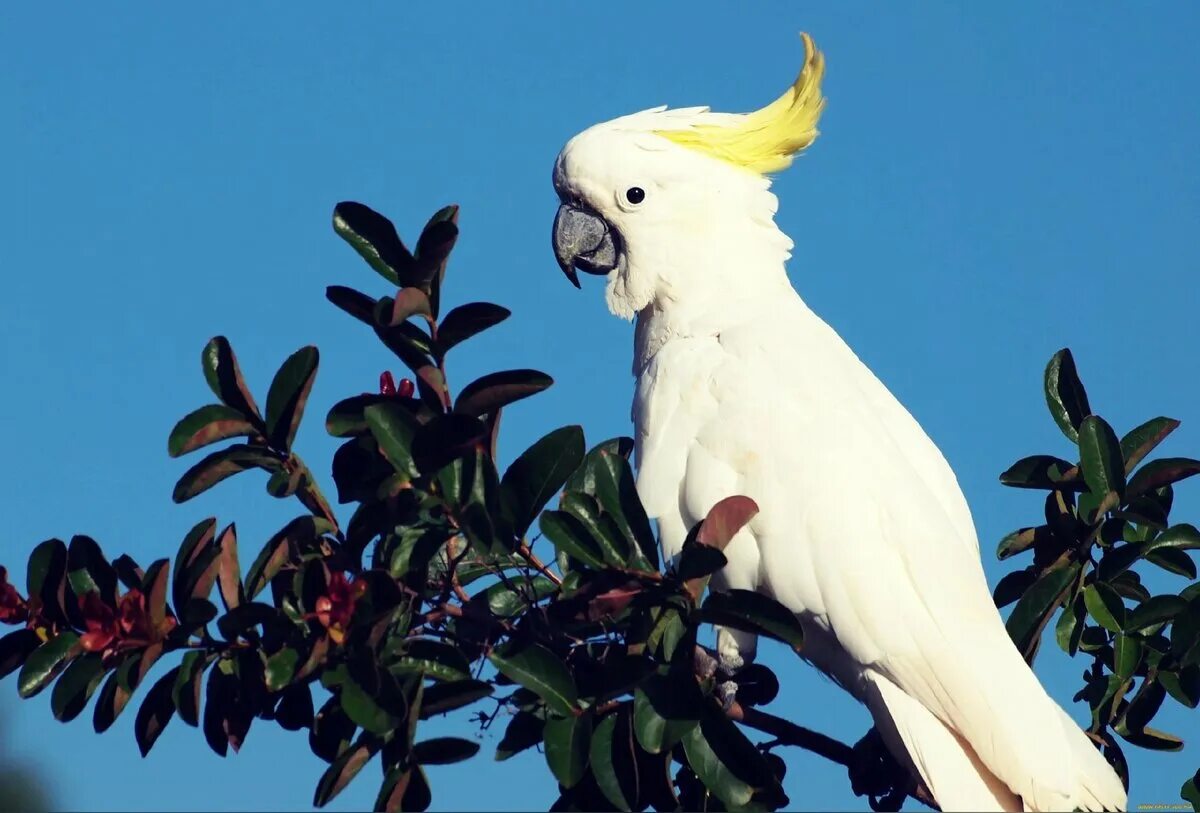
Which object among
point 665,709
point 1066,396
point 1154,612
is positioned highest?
point 1066,396

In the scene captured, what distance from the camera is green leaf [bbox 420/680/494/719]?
8.22 feet

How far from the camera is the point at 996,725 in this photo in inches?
117

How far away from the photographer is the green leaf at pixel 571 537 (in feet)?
8.20

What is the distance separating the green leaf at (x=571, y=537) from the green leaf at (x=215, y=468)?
1.75ft

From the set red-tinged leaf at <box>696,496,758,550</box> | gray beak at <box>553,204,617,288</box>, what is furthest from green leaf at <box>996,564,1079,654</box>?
gray beak at <box>553,204,617,288</box>

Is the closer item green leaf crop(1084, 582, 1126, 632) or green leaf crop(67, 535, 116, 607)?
green leaf crop(67, 535, 116, 607)

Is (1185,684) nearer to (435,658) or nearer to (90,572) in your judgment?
(435,658)

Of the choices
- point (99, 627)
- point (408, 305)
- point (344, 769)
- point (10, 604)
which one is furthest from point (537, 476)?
point (10, 604)

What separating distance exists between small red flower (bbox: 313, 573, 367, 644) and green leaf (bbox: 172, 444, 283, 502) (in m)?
0.30

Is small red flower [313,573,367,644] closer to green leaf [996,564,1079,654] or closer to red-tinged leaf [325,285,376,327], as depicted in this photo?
red-tinged leaf [325,285,376,327]

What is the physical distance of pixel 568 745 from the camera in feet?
8.20

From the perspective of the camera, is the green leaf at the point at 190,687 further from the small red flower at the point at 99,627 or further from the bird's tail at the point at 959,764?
the bird's tail at the point at 959,764

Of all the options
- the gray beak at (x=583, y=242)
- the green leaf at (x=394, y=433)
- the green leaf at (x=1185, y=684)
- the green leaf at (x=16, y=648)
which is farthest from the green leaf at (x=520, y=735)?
the gray beak at (x=583, y=242)

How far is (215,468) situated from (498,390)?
0.53 metres
